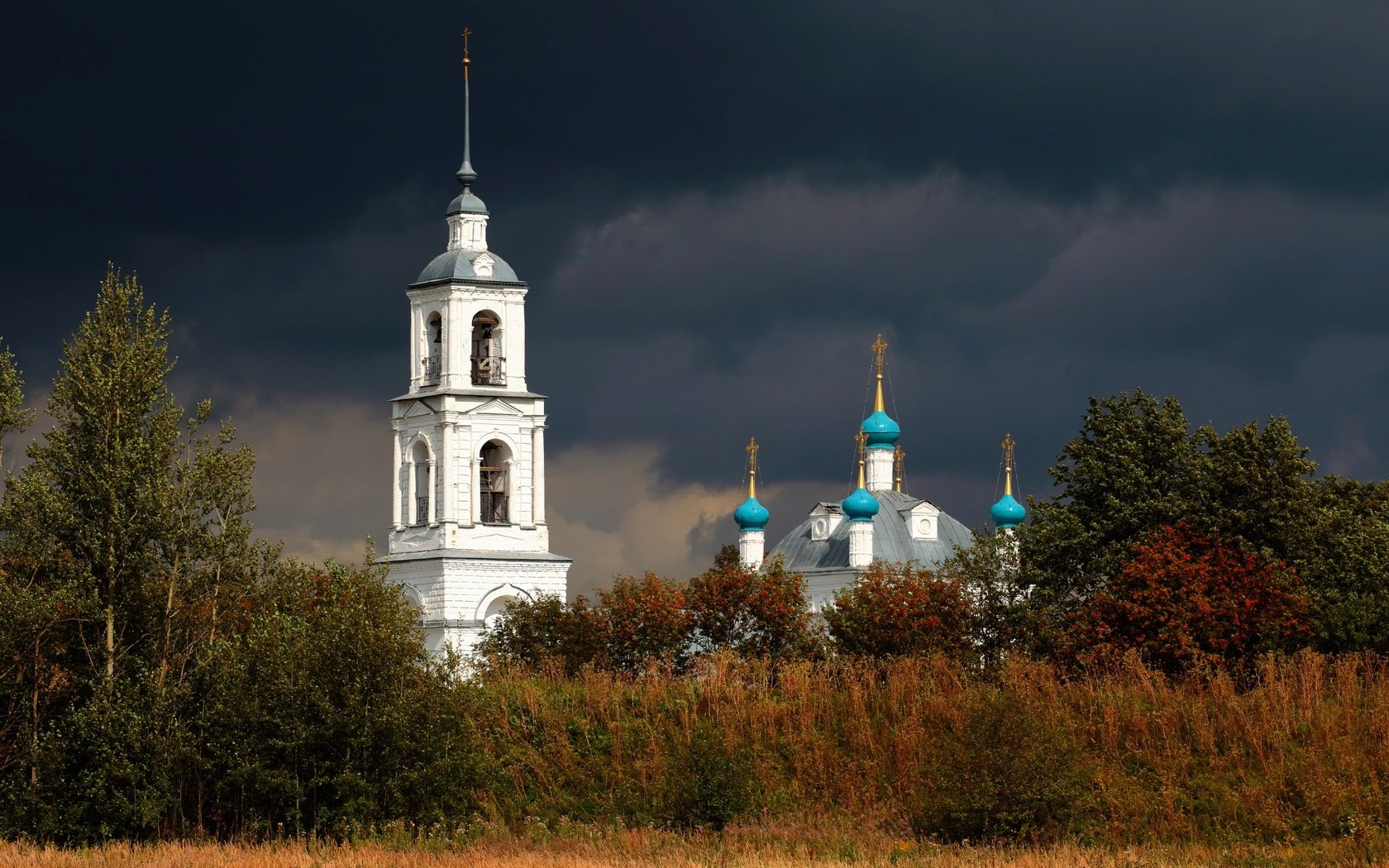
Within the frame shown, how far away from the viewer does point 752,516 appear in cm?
10725

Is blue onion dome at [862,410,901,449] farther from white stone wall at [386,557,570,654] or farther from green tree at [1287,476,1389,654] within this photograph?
green tree at [1287,476,1389,654]

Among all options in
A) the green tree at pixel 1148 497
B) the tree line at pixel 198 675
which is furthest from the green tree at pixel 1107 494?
the tree line at pixel 198 675

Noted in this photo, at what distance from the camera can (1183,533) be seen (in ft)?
167

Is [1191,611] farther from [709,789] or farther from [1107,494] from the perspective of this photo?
[709,789]

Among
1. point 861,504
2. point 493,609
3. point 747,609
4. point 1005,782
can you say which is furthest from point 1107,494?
point 861,504

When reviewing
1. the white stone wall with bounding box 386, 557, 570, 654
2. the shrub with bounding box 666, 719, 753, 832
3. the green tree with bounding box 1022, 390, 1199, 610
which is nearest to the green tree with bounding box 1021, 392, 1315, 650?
the green tree with bounding box 1022, 390, 1199, 610

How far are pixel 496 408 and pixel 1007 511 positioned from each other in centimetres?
3456

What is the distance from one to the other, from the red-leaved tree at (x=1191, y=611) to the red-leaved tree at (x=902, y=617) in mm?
5502

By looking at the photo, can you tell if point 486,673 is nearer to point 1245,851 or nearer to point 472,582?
point 1245,851

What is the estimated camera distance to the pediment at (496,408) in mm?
83062

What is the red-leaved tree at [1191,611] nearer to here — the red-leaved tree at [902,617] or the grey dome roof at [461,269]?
the red-leaved tree at [902,617]

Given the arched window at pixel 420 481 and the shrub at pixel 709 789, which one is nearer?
the shrub at pixel 709 789

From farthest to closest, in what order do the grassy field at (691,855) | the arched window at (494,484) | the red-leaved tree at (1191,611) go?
the arched window at (494,484), the red-leaved tree at (1191,611), the grassy field at (691,855)

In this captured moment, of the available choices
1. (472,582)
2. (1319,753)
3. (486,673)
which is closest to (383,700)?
(486,673)
